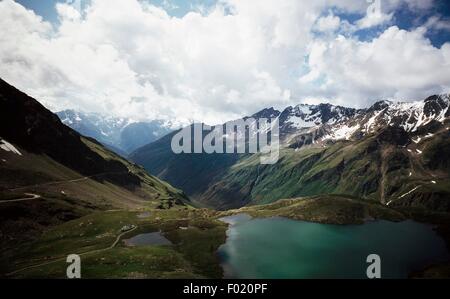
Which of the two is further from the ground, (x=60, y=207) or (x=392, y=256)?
(x=60, y=207)
